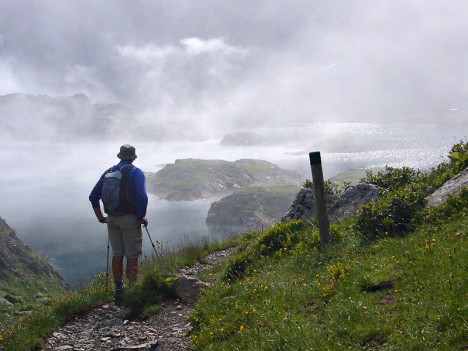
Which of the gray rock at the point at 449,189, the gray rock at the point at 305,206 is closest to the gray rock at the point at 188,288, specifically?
the gray rock at the point at 305,206

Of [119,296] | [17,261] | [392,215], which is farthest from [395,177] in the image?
[17,261]

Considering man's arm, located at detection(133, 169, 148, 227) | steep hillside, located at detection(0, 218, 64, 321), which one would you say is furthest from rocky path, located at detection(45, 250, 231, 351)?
steep hillside, located at detection(0, 218, 64, 321)

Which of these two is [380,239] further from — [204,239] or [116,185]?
[204,239]

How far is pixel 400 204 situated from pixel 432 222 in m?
0.84

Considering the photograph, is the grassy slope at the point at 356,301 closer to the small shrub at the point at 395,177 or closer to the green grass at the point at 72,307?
the green grass at the point at 72,307

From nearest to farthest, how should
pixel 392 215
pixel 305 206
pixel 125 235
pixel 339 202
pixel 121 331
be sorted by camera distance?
1. pixel 121 331
2. pixel 392 215
3. pixel 125 235
4. pixel 339 202
5. pixel 305 206

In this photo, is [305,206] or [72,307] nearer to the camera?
[72,307]

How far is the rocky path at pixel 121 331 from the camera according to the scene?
7500mm

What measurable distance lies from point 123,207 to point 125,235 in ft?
2.61

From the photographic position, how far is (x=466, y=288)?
4805mm

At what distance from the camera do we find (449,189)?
31.9 ft

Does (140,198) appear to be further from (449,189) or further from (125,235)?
(449,189)

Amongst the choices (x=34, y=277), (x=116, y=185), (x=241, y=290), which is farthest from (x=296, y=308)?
(x=34, y=277)

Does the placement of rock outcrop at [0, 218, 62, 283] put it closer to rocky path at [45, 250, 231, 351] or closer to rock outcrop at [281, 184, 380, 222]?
rock outcrop at [281, 184, 380, 222]
